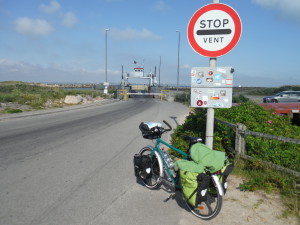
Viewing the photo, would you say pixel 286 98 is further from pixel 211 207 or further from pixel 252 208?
pixel 211 207

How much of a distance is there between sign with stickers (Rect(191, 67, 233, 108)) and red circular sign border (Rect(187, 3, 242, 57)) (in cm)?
24

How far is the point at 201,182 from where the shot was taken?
9.58ft

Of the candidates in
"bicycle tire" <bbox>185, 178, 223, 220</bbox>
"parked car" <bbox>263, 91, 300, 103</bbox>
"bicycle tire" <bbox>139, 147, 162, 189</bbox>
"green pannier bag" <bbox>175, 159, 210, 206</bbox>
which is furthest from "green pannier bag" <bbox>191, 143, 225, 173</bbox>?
"parked car" <bbox>263, 91, 300, 103</bbox>

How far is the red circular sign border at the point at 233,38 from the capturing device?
12.2 ft

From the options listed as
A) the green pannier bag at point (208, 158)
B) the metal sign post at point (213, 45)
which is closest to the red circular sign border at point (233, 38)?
the metal sign post at point (213, 45)

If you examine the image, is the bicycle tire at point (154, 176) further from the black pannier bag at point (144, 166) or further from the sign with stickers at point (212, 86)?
the sign with stickers at point (212, 86)

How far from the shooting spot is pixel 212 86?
12.8 feet

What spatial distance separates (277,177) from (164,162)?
181 cm

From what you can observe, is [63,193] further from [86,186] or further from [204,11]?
[204,11]

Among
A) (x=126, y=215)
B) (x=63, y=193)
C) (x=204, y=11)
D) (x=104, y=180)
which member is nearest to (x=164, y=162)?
(x=126, y=215)

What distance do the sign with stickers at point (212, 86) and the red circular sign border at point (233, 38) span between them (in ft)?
0.79

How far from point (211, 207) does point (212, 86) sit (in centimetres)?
174

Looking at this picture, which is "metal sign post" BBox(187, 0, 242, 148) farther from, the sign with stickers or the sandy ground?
the sandy ground

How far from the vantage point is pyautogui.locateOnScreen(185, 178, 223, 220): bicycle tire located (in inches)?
122
